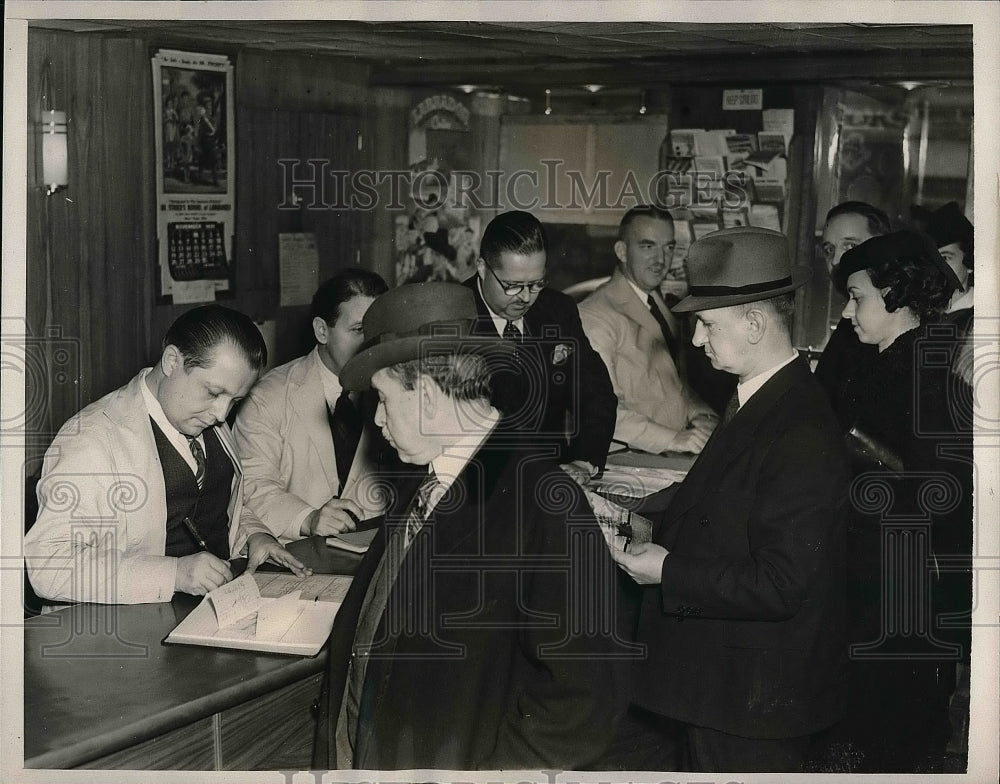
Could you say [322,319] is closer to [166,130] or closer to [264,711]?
[166,130]

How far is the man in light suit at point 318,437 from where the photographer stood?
2400 mm

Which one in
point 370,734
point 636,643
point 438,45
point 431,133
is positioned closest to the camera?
point 370,734

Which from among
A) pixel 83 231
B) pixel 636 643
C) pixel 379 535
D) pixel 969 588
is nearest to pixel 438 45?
pixel 83 231

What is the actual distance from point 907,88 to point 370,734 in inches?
76.6

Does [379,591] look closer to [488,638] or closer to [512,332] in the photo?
[488,638]

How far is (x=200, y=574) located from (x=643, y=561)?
954 mm

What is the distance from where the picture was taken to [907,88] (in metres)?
2.43

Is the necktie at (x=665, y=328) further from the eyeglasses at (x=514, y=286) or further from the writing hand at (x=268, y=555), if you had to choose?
the writing hand at (x=268, y=555)

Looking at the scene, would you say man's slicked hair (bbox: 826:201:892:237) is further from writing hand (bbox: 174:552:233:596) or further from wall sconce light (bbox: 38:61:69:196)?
wall sconce light (bbox: 38:61:69:196)

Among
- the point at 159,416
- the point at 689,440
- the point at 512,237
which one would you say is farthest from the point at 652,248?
the point at 159,416

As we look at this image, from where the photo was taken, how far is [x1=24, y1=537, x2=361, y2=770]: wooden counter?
5.97 feet

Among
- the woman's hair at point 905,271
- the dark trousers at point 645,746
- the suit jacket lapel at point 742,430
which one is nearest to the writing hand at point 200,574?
the dark trousers at point 645,746

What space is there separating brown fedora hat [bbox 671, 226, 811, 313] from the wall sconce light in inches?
55.0
